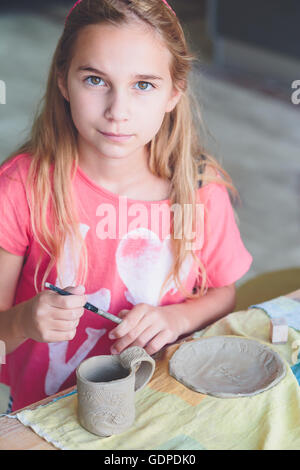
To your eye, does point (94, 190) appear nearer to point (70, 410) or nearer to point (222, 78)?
point (70, 410)

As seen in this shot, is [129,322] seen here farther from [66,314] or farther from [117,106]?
[117,106]

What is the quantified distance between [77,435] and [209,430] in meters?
0.18

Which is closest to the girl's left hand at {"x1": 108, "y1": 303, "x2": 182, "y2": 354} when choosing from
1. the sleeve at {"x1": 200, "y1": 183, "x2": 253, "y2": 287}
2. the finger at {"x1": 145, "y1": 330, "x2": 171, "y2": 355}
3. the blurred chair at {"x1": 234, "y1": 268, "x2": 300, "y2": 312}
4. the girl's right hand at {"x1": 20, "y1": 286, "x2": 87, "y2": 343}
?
the finger at {"x1": 145, "y1": 330, "x2": 171, "y2": 355}

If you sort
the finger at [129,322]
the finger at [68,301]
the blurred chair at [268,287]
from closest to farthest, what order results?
the finger at [68,301] < the finger at [129,322] < the blurred chair at [268,287]

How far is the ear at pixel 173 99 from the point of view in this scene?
1.25 metres

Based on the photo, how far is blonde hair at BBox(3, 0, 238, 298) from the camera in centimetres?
115

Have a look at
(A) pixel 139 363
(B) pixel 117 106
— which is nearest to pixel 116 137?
(B) pixel 117 106

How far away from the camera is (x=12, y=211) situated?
124 centimetres

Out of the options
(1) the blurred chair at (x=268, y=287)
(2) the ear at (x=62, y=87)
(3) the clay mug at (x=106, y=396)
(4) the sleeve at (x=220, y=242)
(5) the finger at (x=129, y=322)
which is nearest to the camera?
(3) the clay mug at (x=106, y=396)

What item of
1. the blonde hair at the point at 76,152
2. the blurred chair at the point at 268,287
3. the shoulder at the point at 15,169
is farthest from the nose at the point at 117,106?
the blurred chair at the point at 268,287

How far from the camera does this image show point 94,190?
50.3 inches

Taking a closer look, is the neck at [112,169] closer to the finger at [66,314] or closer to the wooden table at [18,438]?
the finger at [66,314]

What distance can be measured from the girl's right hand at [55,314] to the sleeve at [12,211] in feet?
0.70

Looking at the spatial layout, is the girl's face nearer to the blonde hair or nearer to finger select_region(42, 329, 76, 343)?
the blonde hair
